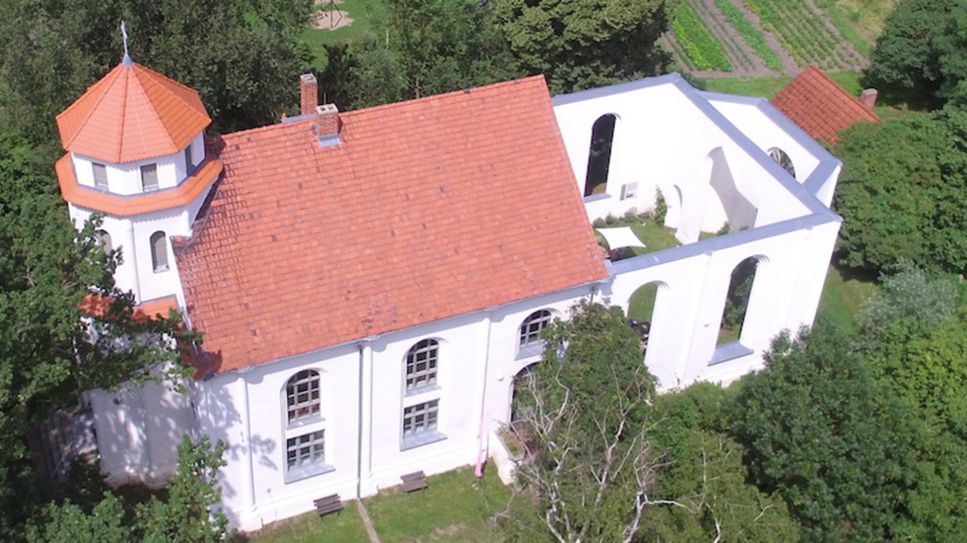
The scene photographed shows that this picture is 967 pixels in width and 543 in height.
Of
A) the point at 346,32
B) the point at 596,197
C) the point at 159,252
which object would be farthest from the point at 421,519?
the point at 346,32

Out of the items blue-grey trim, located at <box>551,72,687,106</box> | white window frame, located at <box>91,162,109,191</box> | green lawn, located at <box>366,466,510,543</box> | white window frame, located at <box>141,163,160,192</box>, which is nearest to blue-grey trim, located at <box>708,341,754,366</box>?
green lawn, located at <box>366,466,510,543</box>

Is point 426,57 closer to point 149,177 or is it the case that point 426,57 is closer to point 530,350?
point 530,350

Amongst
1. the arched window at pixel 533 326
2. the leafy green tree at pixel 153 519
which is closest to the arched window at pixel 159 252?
the leafy green tree at pixel 153 519

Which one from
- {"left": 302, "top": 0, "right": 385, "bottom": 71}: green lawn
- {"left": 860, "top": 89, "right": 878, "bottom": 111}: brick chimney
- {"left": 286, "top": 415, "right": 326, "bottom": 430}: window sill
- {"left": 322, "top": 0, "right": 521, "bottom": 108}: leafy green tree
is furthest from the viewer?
{"left": 302, "top": 0, "right": 385, "bottom": 71}: green lawn

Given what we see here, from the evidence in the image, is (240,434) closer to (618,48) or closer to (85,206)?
(85,206)

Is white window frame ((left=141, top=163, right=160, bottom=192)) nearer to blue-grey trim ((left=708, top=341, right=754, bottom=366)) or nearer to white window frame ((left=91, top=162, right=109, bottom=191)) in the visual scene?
white window frame ((left=91, top=162, right=109, bottom=191))

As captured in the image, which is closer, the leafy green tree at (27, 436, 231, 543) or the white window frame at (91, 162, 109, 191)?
the leafy green tree at (27, 436, 231, 543)
